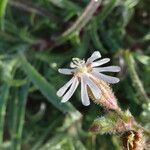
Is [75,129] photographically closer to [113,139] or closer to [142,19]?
[113,139]

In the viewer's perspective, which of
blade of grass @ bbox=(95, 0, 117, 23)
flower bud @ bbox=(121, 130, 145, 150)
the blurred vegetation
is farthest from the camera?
the blurred vegetation

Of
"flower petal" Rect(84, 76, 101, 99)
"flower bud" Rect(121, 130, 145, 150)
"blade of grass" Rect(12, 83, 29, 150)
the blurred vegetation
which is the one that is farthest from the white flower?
"blade of grass" Rect(12, 83, 29, 150)

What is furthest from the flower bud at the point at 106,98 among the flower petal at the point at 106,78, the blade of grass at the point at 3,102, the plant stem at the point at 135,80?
the blade of grass at the point at 3,102

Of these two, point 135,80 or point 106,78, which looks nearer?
point 106,78

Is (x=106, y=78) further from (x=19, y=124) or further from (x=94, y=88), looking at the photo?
(x=19, y=124)

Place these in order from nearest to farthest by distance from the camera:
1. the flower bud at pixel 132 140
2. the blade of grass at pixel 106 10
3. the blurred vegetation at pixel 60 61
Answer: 1. the flower bud at pixel 132 140
2. the blade of grass at pixel 106 10
3. the blurred vegetation at pixel 60 61

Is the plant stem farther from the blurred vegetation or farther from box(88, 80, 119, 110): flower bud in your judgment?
box(88, 80, 119, 110): flower bud

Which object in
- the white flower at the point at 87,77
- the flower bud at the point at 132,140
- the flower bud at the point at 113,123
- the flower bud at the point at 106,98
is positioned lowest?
the flower bud at the point at 132,140

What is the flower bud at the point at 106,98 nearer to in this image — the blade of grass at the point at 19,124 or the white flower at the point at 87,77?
the white flower at the point at 87,77

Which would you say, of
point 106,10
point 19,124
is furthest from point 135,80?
point 19,124
